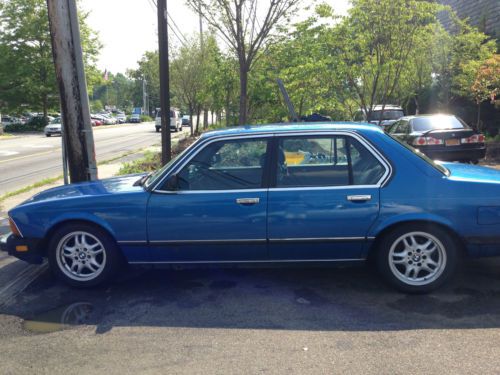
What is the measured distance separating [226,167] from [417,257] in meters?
1.95

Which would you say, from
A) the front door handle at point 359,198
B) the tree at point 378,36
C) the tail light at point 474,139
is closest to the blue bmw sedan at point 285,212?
the front door handle at point 359,198

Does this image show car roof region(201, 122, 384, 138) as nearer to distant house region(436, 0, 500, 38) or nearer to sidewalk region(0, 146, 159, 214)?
sidewalk region(0, 146, 159, 214)

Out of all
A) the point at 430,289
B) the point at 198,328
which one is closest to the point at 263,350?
the point at 198,328

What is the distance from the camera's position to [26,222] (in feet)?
15.0

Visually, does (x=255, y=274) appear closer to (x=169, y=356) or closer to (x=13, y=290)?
(x=169, y=356)

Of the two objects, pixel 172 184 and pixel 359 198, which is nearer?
pixel 359 198

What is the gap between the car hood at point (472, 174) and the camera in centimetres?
425

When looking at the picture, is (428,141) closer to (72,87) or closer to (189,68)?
(72,87)

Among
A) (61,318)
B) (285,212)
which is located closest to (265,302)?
(285,212)

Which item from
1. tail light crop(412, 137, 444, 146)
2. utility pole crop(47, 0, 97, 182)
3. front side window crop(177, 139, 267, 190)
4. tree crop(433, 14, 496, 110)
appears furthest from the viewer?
tree crop(433, 14, 496, 110)

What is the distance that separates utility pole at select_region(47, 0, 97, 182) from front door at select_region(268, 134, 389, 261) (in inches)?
153

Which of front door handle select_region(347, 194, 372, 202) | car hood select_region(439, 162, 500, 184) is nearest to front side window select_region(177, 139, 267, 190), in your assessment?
front door handle select_region(347, 194, 372, 202)

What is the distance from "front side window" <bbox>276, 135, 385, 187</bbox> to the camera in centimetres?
427

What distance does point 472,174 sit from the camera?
450cm
